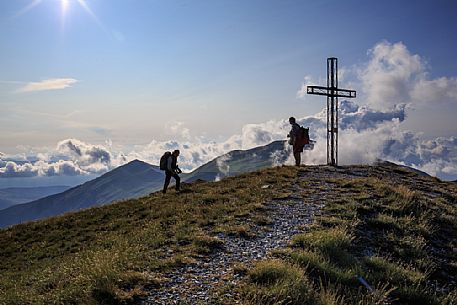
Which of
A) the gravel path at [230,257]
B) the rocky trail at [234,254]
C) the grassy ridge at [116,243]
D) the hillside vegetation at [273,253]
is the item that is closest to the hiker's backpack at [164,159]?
the grassy ridge at [116,243]

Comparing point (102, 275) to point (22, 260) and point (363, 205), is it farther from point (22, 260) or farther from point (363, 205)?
point (22, 260)

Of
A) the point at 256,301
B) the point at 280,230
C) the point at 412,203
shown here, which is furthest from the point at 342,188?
the point at 256,301

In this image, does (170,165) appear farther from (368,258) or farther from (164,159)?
(368,258)

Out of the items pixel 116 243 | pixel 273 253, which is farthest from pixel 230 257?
pixel 116 243

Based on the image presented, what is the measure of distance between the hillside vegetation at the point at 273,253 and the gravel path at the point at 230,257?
0.29 metres

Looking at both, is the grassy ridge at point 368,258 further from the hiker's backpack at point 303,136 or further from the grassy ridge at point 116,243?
the hiker's backpack at point 303,136

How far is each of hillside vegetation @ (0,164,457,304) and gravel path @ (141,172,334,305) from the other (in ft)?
0.95

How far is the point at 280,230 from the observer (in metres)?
13.9

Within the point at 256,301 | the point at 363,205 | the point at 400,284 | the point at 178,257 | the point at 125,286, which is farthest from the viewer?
the point at 363,205

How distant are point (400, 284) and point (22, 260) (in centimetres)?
1862

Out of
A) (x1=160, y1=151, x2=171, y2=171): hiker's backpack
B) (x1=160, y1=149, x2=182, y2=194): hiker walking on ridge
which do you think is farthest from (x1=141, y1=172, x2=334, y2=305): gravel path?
(x1=160, y1=151, x2=171, y2=171): hiker's backpack

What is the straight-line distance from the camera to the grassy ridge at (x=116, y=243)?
9.01m

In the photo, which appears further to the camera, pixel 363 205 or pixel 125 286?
pixel 363 205

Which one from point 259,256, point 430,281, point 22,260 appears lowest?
point 22,260
